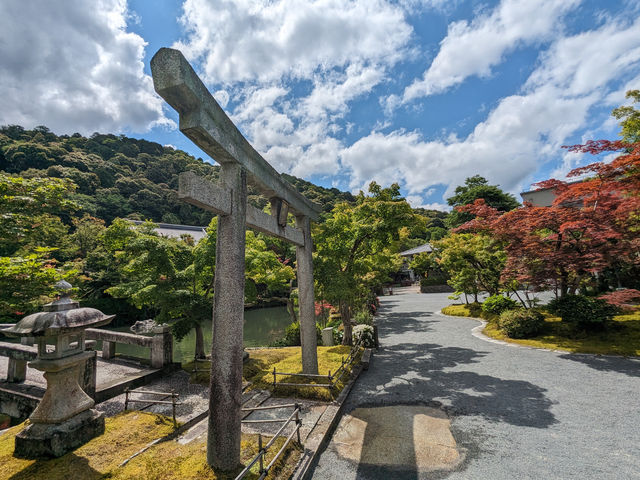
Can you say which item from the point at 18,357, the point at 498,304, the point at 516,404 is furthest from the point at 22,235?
the point at 498,304

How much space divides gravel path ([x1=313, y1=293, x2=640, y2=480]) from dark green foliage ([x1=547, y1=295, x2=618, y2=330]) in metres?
1.93

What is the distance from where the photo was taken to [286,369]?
28.1ft

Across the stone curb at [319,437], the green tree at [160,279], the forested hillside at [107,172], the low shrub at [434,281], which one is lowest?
the stone curb at [319,437]

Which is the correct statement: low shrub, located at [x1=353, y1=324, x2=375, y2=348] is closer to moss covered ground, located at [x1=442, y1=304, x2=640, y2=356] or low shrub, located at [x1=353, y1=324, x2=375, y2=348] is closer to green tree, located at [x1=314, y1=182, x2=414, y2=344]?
green tree, located at [x1=314, y1=182, x2=414, y2=344]

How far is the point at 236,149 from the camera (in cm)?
446

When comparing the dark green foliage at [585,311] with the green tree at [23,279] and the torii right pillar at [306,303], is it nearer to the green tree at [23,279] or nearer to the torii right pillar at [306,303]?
the torii right pillar at [306,303]

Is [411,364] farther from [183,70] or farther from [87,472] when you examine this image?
[183,70]

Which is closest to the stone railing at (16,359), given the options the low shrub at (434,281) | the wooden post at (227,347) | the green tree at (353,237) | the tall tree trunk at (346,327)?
the wooden post at (227,347)

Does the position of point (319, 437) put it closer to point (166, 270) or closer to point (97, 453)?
point (97, 453)

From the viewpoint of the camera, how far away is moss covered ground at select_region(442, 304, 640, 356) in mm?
8883

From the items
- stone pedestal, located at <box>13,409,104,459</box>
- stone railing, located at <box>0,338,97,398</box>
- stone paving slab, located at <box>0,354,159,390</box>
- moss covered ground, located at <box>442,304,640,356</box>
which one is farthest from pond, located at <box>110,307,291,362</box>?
moss covered ground, located at <box>442,304,640,356</box>

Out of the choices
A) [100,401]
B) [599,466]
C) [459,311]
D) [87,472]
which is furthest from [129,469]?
[459,311]

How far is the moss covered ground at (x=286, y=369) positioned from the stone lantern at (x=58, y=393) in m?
3.35

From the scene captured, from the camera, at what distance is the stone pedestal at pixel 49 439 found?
14.6 ft
